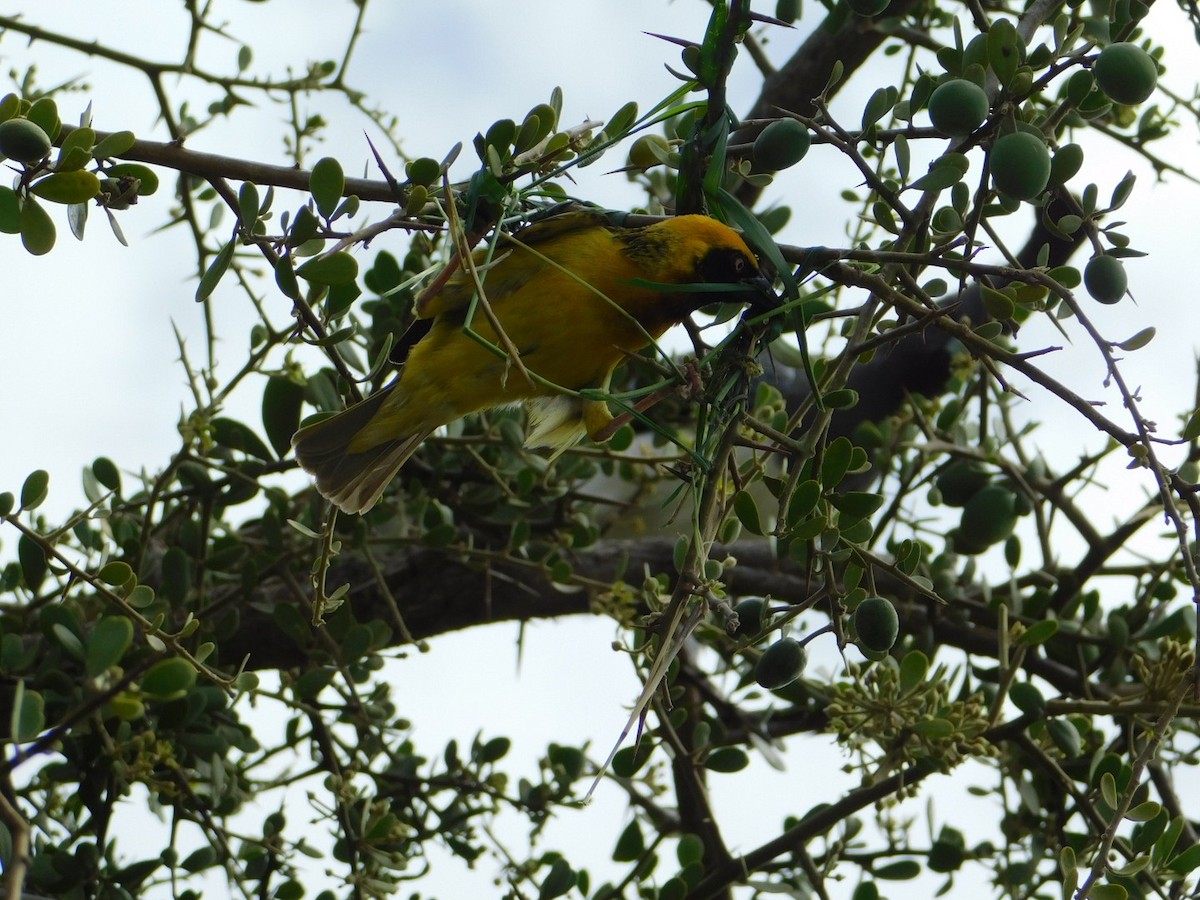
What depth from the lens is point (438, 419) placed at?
6.63 feet

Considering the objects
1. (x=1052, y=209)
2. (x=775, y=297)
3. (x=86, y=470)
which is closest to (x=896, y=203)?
(x=775, y=297)

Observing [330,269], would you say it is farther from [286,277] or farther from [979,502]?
[979,502]

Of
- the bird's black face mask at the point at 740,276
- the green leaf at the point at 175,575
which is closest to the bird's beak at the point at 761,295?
the bird's black face mask at the point at 740,276

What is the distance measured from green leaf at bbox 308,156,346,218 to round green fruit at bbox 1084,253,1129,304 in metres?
0.74

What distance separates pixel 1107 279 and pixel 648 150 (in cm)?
49

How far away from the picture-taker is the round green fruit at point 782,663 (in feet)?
4.06

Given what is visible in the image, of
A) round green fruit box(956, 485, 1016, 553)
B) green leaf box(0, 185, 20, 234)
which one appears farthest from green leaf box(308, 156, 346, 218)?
round green fruit box(956, 485, 1016, 553)

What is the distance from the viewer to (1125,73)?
1.21m

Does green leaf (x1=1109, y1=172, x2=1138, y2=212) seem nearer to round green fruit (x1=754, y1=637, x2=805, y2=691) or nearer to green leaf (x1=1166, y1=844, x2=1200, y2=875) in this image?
round green fruit (x1=754, y1=637, x2=805, y2=691)

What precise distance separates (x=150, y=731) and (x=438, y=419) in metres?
0.63

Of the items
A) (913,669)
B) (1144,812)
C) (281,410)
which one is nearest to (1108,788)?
(1144,812)

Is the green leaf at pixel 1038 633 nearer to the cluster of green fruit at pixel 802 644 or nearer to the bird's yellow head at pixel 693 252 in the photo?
the cluster of green fruit at pixel 802 644

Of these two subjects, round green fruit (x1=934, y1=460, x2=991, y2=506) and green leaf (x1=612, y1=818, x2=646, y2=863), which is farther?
round green fruit (x1=934, y1=460, x2=991, y2=506)

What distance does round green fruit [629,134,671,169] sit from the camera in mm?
1311
